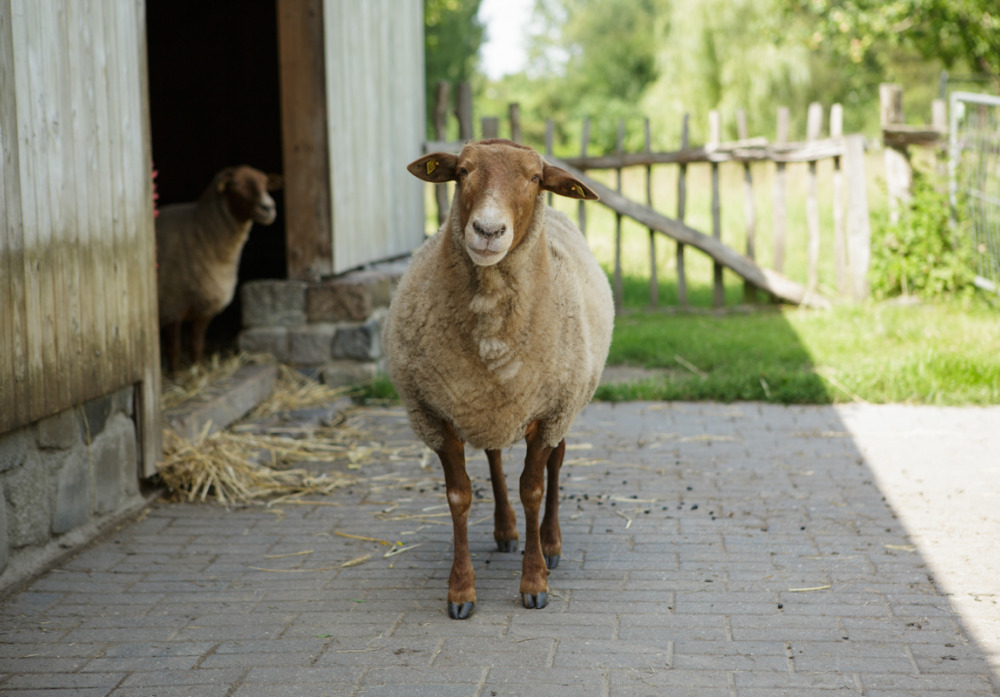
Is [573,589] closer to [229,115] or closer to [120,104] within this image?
[120,104]

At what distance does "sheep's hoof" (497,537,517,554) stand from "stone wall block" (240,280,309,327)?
357 centimetres

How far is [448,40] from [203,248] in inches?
766

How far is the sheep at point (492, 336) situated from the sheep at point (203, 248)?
344 cm

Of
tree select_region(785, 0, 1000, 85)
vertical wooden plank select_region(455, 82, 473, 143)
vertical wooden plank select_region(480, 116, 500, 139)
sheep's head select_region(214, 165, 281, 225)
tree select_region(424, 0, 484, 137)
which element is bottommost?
sheep's head select_region(214, 165, 281, 225)

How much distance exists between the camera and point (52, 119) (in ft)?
13.4

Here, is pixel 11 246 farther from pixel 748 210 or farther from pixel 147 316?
pixel 748 210

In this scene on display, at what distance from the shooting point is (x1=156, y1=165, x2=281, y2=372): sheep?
22.9 ft

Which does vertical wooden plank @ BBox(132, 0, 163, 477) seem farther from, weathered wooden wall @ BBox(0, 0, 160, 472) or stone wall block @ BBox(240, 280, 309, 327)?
stone wall block @ BBox(240, 280, 309, 327)

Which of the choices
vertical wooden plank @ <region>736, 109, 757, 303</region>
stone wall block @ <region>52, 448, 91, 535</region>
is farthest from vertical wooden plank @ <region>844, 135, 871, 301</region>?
stone wall block @ <region>52, 448, 91, 535</region>

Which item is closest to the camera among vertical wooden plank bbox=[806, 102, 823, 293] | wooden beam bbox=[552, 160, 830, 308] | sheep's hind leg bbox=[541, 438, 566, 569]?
sheep's hind leg bbox=[541, 438, 566, 569]

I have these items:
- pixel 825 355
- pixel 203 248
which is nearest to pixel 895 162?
pixel 825 355

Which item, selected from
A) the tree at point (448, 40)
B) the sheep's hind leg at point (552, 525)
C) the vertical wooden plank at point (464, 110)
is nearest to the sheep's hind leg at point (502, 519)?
the sheep's hind leg at point (552, 525)

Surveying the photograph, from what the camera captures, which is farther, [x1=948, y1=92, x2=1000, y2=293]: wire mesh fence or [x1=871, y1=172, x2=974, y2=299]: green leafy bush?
[x1=871, y1=172, x2=974, y2=299]: green leafy bush

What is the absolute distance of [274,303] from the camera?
24.1 ft
